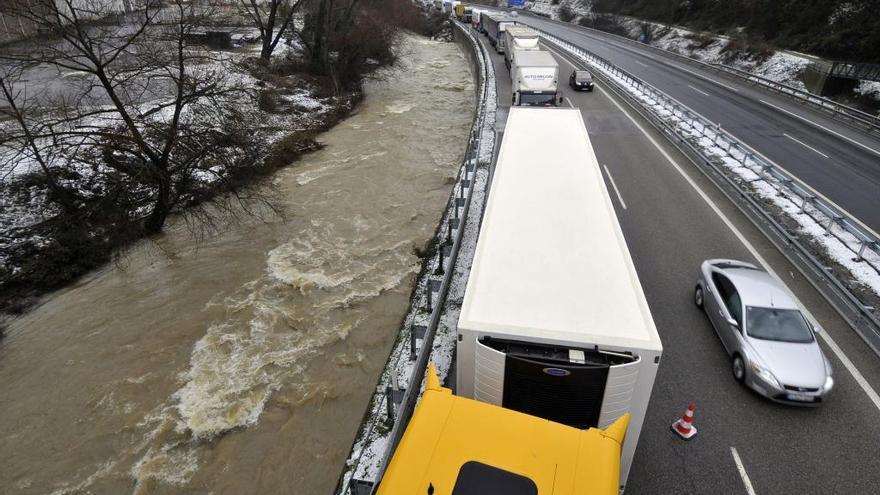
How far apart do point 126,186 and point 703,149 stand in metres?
20.4

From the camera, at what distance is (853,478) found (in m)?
7.14

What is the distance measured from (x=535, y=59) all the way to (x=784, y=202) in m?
15.1

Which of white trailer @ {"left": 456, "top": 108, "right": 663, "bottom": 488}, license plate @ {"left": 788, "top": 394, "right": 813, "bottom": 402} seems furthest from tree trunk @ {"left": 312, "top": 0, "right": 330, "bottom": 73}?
license plate @ {"left": 788, "top": 394, "right": 813, "bottom": 402}

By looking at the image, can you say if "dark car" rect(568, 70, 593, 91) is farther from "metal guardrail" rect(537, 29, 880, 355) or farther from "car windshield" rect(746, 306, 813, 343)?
"car windshield" rect(746, 306, 813, 343)

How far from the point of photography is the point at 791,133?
23.2 meters

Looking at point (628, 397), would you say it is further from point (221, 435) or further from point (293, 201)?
point (293, 201)

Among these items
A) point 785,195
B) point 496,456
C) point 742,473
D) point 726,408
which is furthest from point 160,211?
point 785,195

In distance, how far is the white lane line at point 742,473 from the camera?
23.2 feet

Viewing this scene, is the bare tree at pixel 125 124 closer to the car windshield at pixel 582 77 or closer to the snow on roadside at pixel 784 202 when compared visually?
the snow on roadside at pixel 784 202

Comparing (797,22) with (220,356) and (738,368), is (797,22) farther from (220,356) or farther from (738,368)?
(220,356)

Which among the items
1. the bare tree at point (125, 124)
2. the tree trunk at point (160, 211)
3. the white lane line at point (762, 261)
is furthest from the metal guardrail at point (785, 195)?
the tree trunk at point (160, 211)

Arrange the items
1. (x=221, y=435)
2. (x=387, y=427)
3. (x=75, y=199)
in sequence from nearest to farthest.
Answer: (x=387, y=427) < (x=221, y=435) < (x=75, y=199)

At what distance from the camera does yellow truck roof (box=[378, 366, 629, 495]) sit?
461 cm

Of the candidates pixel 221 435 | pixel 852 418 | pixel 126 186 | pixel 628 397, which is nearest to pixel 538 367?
pixel 628 397
